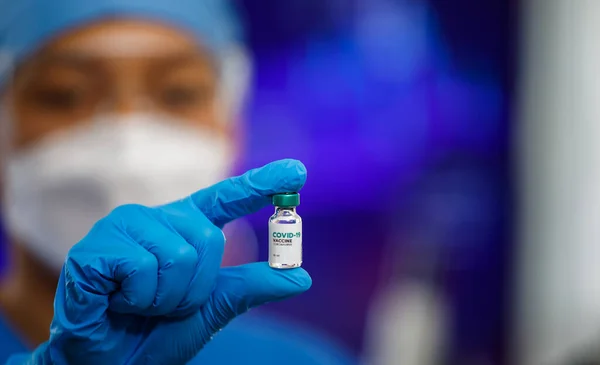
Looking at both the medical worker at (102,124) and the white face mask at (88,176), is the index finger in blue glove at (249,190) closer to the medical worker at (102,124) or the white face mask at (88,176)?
the medical worker at (102,124)

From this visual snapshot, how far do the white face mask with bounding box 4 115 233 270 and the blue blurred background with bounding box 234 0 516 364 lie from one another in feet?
0.77

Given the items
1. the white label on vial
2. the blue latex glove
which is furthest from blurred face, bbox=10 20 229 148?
the white label on vial

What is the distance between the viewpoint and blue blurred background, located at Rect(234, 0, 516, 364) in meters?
1.56

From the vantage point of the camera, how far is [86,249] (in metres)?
0.81

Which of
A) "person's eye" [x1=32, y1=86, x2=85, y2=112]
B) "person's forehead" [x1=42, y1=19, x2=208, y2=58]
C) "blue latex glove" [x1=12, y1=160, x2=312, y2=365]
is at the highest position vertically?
"person's forehead" [x1=42, y1=19, x2=208, y2=58]

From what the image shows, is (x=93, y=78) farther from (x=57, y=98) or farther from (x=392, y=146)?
(x=392, y=146)

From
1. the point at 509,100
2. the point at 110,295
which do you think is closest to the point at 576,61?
the point at 509,100

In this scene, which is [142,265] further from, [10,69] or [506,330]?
[506,330]

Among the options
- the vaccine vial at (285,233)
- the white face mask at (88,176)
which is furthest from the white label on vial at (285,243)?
the white face mask at (88,176)

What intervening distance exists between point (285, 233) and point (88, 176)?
0.76 m

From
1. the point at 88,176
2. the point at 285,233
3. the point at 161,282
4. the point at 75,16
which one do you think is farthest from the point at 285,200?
the point at 75,16

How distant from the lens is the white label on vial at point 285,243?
812 mm

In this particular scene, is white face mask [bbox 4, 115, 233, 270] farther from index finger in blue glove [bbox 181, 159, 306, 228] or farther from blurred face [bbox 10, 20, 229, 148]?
index finger in blue glove [bbox 181, 159, 306, 228]

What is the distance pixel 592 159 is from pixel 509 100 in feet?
1.11
